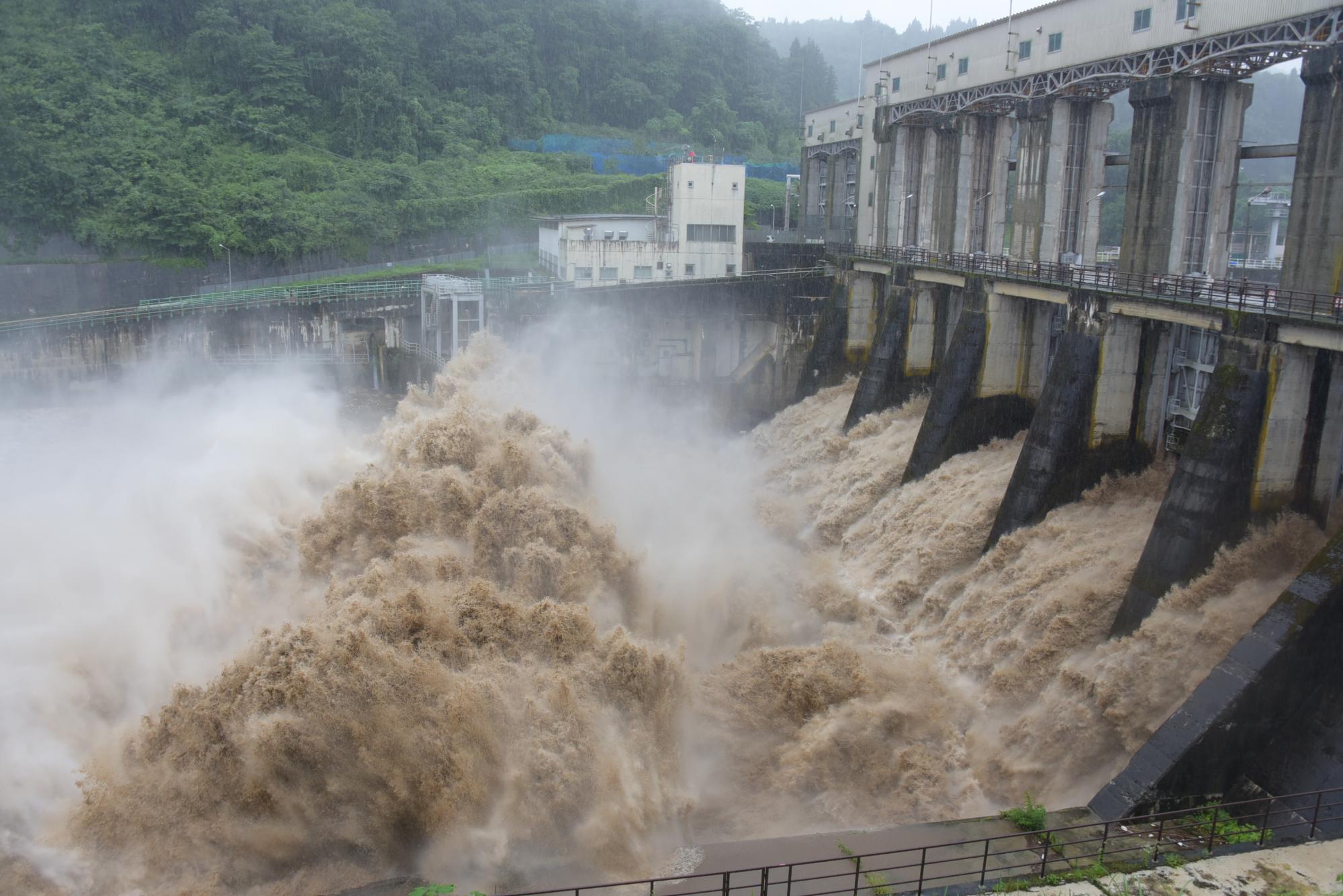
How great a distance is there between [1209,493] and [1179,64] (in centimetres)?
1003

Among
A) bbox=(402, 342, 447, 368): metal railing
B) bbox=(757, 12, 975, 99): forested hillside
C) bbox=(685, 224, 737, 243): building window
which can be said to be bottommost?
bbox=(402, 342, 447, 368): metal railing

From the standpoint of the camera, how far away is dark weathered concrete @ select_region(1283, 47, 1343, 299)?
1630 centimetres

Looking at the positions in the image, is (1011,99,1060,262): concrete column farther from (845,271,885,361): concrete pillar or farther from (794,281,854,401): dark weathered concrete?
(794,281,854,401): dark weathered concrete

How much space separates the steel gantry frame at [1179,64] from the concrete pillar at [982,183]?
86 cm

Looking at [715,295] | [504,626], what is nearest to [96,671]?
[504,626]

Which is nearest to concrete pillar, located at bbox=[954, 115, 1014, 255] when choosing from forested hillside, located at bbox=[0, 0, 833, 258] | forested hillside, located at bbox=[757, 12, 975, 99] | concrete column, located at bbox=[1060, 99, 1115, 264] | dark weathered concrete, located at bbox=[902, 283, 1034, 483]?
concrete column, located at bbox=[1060, 99, 1115, 264]

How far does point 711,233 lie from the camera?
38094mm

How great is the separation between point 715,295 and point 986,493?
16.6 m

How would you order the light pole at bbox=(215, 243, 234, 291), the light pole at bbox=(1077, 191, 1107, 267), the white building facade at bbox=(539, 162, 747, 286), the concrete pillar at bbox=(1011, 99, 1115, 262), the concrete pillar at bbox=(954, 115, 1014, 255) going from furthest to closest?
the light pole at bbox=(215, 243, 234, 291) < the white building facade at bbox=(539, 162, 747, 286) < the concrete pillar at bbox=(954, 115, 1014, 255) < the light pole at bbox=(1077, 191, 1107, 267) < the concrete pillar at bbox=(1011, 99, 1115, 262)

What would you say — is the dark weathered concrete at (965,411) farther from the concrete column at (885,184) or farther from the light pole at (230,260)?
the light pole at (230,260)

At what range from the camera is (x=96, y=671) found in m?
13.6

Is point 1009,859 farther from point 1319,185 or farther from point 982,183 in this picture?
point 982,183

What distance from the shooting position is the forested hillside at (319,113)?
4384 cm

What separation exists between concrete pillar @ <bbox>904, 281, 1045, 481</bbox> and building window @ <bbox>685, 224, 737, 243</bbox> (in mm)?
15844
